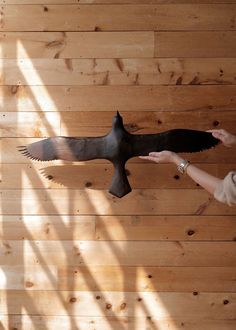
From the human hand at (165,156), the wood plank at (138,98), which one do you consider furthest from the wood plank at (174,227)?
the wood plank at (138,98)

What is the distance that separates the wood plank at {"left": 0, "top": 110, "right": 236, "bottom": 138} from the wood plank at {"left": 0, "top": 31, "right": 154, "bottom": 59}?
0.81 ft

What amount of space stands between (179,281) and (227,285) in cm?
21

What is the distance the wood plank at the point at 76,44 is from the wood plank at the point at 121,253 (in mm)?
806

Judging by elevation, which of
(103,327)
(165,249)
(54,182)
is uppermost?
(54,182)

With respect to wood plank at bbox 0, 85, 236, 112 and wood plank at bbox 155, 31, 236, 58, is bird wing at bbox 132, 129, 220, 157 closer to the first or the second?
wood plank at bbox 0, 85, 236, 112

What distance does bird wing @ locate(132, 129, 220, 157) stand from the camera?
5.24ft

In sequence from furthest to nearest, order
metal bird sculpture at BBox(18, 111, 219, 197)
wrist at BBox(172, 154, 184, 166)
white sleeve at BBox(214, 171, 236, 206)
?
metal bird sculpture at BBox(18, 111, 219, 197) < wrist at BBox(172, 154, 184, 166) < white sleeve at BBox(214, 171, 236, 206)

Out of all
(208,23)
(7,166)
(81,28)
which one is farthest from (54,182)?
(208,23)

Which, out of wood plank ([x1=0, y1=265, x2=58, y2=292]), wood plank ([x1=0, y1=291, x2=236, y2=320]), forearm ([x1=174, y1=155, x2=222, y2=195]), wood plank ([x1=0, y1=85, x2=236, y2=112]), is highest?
wood plank ([x1=0, y1=85, x2=236, y2=112])

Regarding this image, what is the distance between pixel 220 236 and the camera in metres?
Answer: 1.79

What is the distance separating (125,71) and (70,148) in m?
0.43

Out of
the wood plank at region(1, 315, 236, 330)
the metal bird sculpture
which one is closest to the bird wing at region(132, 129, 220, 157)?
the metal bird sculpture

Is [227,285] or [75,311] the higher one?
[227,285]

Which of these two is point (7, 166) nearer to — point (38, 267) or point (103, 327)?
point (38, 267)
